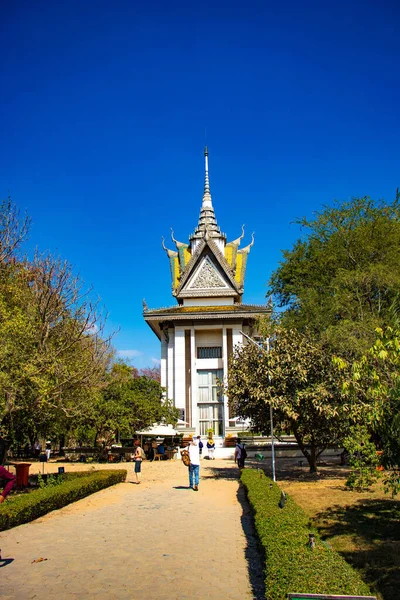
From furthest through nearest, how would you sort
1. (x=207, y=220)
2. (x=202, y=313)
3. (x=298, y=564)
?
1. (x=207, y=220)
2. (x=202, y=313)
3. (x=298, y=564)

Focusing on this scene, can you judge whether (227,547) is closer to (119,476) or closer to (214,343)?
(119,476)

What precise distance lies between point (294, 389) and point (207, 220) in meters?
32.6

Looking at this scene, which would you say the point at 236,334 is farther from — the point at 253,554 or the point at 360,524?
the point at 253,554

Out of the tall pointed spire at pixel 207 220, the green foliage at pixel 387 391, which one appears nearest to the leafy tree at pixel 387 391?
the green foliage at pixel 387 391

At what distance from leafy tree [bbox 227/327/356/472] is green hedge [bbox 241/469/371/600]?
7.86 meters

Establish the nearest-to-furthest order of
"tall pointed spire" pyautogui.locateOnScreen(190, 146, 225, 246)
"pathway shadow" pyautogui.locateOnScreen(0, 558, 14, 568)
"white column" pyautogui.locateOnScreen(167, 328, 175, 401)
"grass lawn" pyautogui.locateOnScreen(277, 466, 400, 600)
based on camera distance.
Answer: "grass lawn" pyautogui.locateOnScreen(277, 466, 400, 600), "pathway shadow" pyautogui.locateOnScreen(0, 558, 14, 568), "white column" pyautogui.locateOnScreen(167, 328, 175, 401), "tall pointed spire" pyautogui.locateOnScreen(190, 146, 225, 246)

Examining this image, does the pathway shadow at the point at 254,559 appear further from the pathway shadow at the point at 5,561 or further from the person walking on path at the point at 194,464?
the person walking on path at the point at 194,464

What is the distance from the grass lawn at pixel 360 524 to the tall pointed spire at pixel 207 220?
3068 centimetres

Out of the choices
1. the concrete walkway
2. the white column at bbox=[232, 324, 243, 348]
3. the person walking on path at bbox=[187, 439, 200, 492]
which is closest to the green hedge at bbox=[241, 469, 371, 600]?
the concrete walkway

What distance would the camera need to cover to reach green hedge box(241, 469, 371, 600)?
5.24m

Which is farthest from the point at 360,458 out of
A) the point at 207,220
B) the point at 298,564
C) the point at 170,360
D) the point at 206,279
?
the point at 207,220

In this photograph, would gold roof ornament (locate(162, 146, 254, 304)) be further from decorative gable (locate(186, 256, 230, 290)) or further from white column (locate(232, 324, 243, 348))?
white column (locate(232, 324, 243, 348))

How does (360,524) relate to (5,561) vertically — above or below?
above

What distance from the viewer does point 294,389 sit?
1781cm
